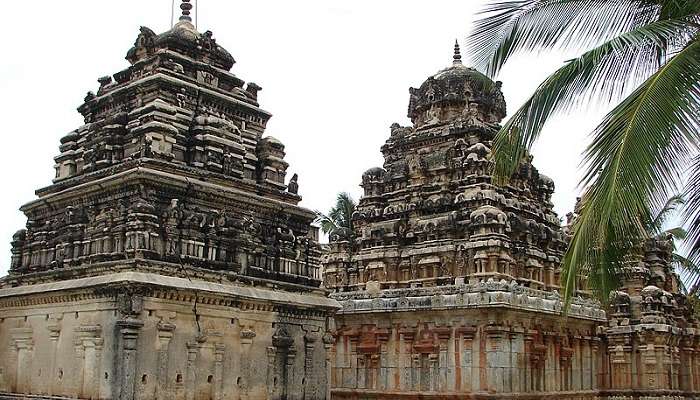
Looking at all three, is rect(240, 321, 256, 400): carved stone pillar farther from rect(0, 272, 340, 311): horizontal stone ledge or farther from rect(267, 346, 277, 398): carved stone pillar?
rect(0, 272, 340, 311): horizontal stone ledge

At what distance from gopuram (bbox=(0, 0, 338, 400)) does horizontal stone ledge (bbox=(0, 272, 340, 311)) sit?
43 millimetres

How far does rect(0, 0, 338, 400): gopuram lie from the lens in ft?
51.6

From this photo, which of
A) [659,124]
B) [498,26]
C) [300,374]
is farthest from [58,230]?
[659,124]

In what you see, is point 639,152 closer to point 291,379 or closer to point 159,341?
point 159,341

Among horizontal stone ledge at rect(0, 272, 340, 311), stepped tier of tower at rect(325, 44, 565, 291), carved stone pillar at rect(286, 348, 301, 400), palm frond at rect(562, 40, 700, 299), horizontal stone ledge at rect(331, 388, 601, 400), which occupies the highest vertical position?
stepped tier of tower at rect(325, 44, 565, 291)

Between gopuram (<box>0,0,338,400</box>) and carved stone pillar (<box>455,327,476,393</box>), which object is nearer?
gopuram (<box>0,0,338,400</box>)

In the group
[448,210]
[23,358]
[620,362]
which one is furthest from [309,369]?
[620,362]

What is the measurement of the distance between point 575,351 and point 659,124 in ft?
58.7

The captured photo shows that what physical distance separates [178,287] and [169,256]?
2.75 feet

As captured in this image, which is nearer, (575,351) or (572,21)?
(572,21)

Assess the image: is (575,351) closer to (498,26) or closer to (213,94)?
(213,94)

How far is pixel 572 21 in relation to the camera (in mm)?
11047

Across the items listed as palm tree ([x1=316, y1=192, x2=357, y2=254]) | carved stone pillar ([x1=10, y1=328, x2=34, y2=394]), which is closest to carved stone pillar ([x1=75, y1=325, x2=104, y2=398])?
carved stone pillar ([x1=10, y1=328, x2=34, y2=394])

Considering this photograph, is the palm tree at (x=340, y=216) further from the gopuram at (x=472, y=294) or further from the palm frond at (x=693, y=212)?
the palm frond at (x=693, y=212)
